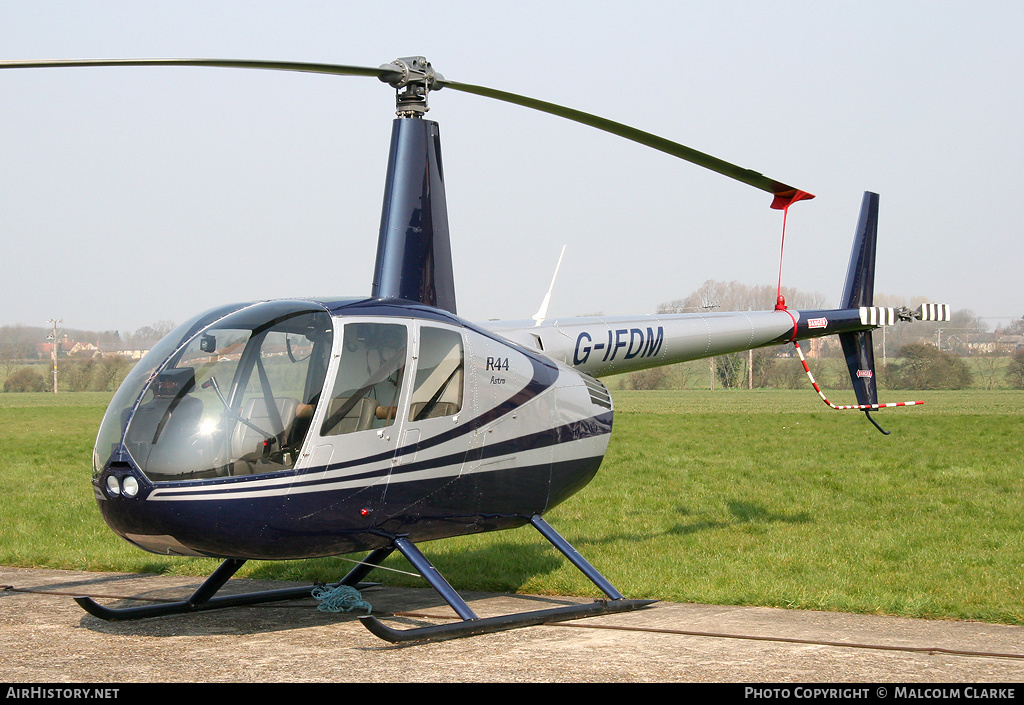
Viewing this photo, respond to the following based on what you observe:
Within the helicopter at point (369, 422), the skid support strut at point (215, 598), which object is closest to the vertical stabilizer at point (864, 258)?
the helicopter at point (369, 422)

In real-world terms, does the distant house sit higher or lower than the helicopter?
higher

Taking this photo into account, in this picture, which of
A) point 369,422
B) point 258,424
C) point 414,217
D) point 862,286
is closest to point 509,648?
point 369,422

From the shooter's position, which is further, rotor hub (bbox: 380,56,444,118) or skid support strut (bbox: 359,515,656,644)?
rotor hub (bbox: 380,56,444,118)

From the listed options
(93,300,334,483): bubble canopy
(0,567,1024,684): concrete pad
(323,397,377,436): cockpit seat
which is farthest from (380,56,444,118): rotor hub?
(0,567,1024,684): concrete pad

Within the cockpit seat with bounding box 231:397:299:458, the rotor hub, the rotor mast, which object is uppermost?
the rotor hub

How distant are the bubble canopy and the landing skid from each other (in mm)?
1018

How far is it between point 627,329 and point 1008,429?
24.6 meters

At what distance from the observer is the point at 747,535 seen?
11.1m

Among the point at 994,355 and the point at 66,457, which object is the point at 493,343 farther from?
the point at 994,355

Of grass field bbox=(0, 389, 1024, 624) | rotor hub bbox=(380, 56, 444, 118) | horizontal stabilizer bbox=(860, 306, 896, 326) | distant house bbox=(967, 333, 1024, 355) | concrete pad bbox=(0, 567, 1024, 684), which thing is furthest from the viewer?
distant house bbox=(967, 333, 1024, 355)

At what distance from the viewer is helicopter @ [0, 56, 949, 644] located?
229 inches

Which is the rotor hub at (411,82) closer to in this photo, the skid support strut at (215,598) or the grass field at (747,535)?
the skid support strut at (215,598)

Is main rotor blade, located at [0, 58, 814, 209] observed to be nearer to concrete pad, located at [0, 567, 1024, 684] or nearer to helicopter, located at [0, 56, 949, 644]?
helicopter, located at [0, 56, 949, 644]

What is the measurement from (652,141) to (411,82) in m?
2.01
